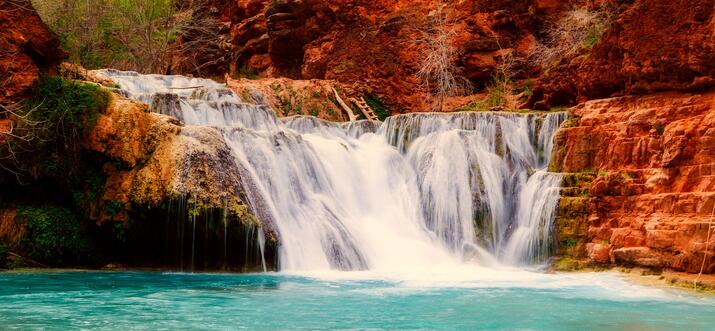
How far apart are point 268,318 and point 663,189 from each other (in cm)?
778

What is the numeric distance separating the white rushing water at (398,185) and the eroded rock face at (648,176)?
36.2 inches

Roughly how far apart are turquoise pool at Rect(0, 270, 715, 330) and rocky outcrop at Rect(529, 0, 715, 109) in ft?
15.7

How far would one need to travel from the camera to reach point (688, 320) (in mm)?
6832

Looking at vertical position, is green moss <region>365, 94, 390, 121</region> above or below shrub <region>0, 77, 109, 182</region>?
above

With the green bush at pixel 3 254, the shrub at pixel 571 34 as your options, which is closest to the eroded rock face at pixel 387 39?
the shrub at pixel 571 34

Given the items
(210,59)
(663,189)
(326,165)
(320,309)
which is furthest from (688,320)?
(210,59)

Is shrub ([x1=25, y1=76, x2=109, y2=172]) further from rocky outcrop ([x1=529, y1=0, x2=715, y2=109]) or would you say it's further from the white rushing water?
rocky outcrop ([x1=529, y1=0, x2=715, y2=109])

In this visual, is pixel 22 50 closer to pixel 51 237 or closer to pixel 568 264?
pixel 51 237

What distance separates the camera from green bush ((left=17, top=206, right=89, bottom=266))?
11.2 metres

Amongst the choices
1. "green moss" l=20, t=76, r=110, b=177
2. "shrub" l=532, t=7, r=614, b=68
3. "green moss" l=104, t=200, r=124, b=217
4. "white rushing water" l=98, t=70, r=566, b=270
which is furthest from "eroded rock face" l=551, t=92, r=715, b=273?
"green moss" l=20, t=76, r=110, b=177

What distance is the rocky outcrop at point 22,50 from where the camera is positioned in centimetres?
1169

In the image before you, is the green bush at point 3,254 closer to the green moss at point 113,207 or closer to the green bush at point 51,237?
the green bush at point 51,237

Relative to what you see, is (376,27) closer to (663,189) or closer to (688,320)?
(663,189)

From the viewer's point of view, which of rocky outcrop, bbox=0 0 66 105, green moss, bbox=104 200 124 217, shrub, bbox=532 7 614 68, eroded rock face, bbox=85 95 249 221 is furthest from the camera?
shrub, bbox=532 7 614 68
